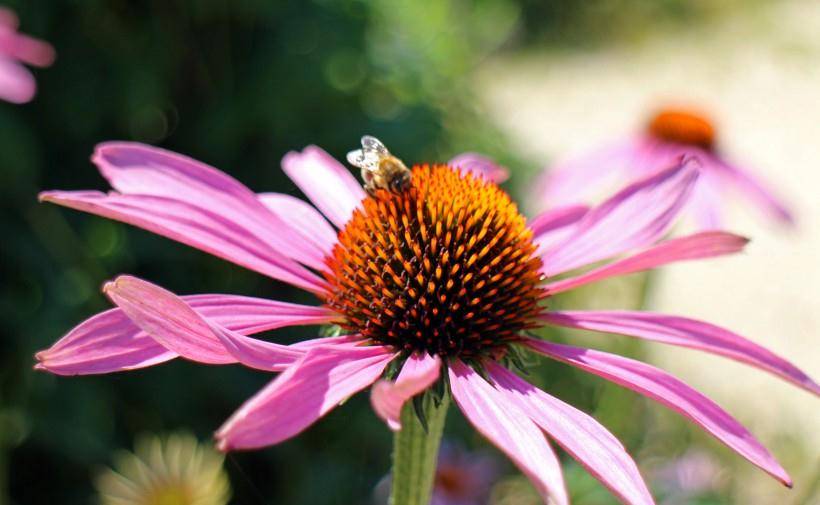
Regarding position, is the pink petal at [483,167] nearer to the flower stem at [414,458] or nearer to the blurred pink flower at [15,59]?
the flower stem at [414,458]

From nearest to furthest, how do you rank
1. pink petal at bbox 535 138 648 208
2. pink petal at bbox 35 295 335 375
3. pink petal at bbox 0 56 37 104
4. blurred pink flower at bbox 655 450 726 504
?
pink petal at bbox 35 295 335 375, pink petal at bbox 0 56 37 104, blurred pink flower at bbox 655 450 726 504, pink petal at bbox 535 138 648 208

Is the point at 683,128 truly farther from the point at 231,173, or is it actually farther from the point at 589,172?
the point at 231,173

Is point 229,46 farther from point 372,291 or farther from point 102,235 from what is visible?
point 372,291

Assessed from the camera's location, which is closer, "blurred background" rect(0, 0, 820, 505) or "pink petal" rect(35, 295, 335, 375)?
"pink petal" rect(35, 295, 335, 375)

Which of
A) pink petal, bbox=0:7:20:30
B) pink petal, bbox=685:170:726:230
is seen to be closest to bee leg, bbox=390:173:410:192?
pink petal, bbox=685:170:726:230

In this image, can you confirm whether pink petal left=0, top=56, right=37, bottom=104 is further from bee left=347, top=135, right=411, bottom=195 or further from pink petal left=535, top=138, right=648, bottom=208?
pink petal left=535, top=138, right=648, bottom=208

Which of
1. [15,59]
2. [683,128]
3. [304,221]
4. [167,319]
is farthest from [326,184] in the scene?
[683,128]

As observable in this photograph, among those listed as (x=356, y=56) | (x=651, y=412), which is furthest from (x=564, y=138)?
(x=356, y=56)
